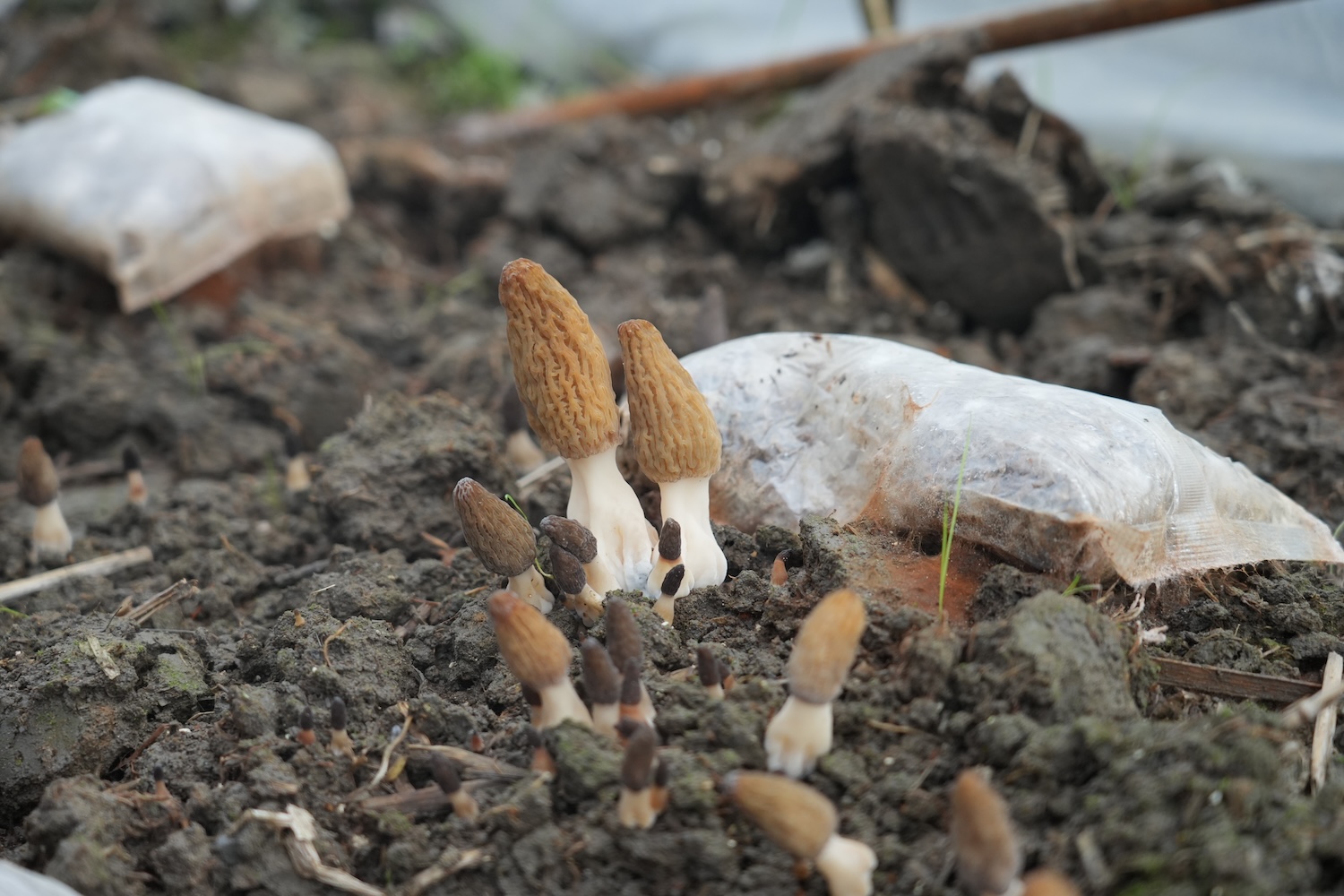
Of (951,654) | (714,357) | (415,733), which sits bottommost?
(415,733)

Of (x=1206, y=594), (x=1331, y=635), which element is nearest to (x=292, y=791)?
→ (x=1206, y=594)

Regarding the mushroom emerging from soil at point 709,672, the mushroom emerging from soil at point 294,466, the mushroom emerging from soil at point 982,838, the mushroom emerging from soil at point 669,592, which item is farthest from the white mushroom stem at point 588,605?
the mushroom emerging from soil at point 294,466

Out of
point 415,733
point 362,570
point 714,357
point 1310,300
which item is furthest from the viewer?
point 1310,300

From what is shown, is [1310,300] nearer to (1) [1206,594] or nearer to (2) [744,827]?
(1) [1206,594]

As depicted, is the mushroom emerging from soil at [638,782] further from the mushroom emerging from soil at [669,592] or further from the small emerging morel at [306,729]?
the small emerging morel at [306,729]

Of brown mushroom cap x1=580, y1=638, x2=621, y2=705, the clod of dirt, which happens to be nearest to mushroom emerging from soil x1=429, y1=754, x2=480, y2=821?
brown mushroom cap x1=580, y1=638, x2=621, y2=705

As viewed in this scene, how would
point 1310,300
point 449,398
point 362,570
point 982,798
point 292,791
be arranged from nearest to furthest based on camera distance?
1. point 982,798
2. point 292,791
3. point 362,570
4. point 449,398
5. point 1310,300

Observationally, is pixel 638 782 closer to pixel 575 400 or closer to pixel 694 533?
pixel 694 533
